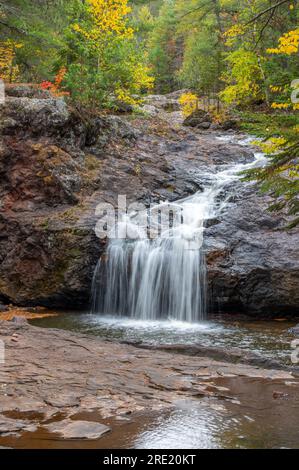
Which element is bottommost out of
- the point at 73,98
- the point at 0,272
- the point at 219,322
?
the point at 219,322

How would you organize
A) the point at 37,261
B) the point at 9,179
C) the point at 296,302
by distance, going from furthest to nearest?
the point at 9,179
the point at 37,261
the point at 296,302

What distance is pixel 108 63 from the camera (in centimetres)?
1644

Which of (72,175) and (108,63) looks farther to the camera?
(108,63)

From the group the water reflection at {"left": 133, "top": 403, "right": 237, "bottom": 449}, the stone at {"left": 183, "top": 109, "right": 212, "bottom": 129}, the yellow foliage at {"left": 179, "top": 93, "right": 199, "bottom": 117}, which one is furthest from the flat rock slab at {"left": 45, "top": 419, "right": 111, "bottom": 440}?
the yellow foliage at {"left": 179, "top": 93, "right": 199, "bottom": 117}

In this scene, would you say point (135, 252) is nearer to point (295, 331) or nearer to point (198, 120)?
point (295, 331)

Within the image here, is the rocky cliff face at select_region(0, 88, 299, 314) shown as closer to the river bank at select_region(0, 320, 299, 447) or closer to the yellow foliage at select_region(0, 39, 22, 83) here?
the yellow foliage at select_region(0, 39, 22, 83)

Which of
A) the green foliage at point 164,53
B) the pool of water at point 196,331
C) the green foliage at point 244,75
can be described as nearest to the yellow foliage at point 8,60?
the green foliage at point 244,75

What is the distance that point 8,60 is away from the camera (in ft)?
58.9

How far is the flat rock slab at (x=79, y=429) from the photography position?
3.40m

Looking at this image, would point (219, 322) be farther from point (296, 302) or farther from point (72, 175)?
point (72, 175)

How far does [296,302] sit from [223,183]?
531 centimetres

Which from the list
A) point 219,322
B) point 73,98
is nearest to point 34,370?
point 219,322

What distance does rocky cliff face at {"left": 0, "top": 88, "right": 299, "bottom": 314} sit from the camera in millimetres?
10672

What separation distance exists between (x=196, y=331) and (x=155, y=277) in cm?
220
